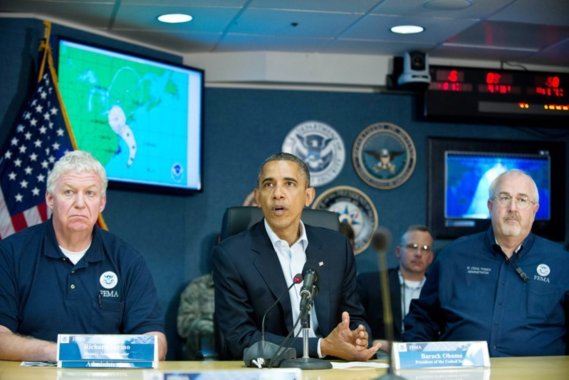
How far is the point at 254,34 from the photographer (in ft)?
19.6

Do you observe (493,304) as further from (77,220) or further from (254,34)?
(254,34)

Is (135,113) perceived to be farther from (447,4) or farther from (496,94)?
(496,94)

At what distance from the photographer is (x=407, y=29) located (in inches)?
231

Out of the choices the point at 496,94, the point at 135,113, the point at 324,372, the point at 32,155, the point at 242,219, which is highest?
the point at 496,94

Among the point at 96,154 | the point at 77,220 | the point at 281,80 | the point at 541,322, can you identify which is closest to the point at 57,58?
the point at 96,154

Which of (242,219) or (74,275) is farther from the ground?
(242,219)

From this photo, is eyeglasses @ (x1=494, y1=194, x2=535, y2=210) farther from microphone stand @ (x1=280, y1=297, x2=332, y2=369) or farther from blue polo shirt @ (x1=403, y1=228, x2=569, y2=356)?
microphone stand @ (x1=280, y1=297, x2=332, y2=369)

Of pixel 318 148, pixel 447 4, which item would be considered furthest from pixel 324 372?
pixel 318 148

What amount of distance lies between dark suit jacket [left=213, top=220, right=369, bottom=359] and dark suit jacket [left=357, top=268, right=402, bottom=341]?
6.39 feet

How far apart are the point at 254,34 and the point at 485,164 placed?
6.92 ft

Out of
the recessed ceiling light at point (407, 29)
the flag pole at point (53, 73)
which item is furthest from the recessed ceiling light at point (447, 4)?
the flag pole at point (53, 73)

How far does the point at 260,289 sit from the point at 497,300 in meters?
0.94

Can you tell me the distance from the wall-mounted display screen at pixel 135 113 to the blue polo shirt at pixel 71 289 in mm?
2400

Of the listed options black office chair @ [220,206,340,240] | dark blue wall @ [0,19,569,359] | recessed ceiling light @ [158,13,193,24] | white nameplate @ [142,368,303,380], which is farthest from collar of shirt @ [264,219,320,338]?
dark blue wall @ [0,19,569,359]
